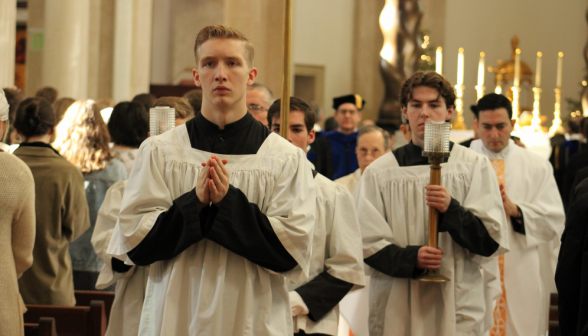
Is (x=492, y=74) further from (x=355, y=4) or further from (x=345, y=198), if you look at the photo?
(x=345, y=198)

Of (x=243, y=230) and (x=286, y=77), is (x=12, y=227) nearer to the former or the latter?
(x=243, y=230)

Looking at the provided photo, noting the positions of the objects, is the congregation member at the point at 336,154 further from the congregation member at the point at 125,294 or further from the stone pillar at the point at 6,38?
the congregation member at the point at 125,294

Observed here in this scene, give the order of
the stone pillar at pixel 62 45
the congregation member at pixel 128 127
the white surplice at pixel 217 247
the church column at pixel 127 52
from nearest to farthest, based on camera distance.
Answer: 1. the white surplice at pixel 217 247
2. the congregation member at pixel 128 127
3. the stone pillar at pixel 62 45
4. the church column at pixel 127 52

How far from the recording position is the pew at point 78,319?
159 inches

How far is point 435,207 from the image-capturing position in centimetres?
346

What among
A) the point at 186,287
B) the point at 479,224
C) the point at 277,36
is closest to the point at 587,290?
the point at 479,224

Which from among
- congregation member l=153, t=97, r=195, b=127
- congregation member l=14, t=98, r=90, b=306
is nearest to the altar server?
congregation member l=153, t=97, r=195, b=127

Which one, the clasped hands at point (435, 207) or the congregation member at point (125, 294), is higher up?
the clasped hands at point (435, 207)

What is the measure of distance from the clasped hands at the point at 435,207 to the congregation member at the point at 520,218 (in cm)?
140

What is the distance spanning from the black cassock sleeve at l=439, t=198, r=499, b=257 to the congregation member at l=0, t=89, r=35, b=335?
6.40 feet

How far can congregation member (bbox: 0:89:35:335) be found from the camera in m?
3.28

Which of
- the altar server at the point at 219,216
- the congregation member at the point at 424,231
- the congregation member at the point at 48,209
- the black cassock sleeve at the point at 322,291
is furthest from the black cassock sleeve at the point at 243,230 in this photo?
the congregation member at the point at 48,209

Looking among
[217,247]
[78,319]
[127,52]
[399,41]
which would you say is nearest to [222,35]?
[217,247]

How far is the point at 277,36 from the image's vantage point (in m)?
16.0
